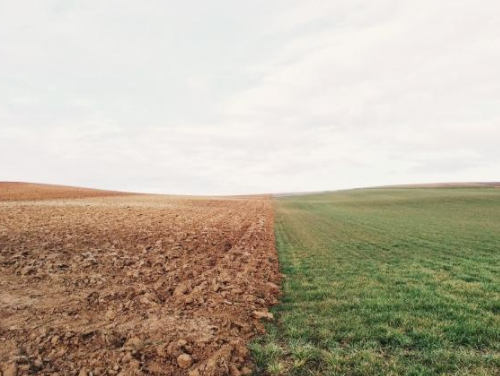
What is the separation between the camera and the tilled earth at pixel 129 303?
5.97m

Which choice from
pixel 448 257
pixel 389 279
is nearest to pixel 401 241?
pixel 448 257

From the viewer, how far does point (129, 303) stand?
8781 mm

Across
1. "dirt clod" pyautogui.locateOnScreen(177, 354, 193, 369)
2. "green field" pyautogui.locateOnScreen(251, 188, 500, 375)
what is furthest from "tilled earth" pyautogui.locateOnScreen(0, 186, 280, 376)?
"green field" pyautogui.locateOnScreen(251, 188, 500, 375)

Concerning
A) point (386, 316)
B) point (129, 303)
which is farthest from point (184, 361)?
Result: point (386, 316)

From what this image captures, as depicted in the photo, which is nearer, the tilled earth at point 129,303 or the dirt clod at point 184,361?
the dirt clod at point 184,361

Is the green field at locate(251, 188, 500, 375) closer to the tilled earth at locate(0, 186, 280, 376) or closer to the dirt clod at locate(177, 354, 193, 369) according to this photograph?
the tilled earth at locate(0, 186, 280, 376)

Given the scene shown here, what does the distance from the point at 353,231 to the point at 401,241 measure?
5261mm

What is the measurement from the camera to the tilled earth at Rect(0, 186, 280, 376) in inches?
235

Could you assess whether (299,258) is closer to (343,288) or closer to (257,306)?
(343,288)

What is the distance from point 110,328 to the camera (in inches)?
287

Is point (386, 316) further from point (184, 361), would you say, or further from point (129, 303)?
point (129, 303)

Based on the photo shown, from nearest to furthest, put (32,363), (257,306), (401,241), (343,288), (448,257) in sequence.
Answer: (32,363), (257,306), (343,288), (448,257), (401,241)

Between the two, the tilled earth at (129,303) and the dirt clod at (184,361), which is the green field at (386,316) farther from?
the dirt clod at (184,361)

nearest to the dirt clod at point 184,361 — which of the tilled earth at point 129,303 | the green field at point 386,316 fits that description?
the tilled earth at point 129,303
